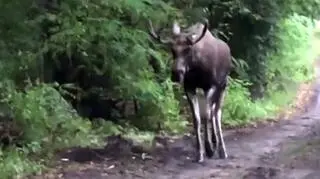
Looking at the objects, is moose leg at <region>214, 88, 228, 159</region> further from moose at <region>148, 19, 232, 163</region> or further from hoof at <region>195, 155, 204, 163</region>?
hoof at <region>195, 155, 204, 163</region>

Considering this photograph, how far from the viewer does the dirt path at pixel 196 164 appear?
37.5 feet

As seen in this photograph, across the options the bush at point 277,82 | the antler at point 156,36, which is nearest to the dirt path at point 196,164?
the antler at point 156,36

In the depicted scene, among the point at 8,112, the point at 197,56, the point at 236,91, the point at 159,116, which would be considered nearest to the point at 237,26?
the point at 236,91

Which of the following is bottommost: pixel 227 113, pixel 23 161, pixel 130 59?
pixel 227 113

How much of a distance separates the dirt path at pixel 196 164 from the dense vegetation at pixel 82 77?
50 centimetres

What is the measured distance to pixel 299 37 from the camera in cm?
2442

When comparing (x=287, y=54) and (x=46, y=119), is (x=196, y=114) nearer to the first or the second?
(x=46, y=119)

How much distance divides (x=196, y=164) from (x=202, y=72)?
1483 mm

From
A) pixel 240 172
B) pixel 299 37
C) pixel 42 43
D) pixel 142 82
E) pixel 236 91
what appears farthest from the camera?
pixel 299 37

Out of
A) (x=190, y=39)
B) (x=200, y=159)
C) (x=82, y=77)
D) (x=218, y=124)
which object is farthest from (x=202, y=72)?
(x=82, y=77)

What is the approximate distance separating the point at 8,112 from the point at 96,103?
11.4ft

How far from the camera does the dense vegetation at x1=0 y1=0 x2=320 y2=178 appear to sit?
491 inches

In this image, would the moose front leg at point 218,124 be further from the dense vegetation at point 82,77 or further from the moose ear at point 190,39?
the dense vegetation at point 82,77

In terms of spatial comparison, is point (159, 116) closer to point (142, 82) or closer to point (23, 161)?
point (142, 82)
